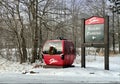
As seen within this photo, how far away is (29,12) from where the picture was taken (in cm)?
2548

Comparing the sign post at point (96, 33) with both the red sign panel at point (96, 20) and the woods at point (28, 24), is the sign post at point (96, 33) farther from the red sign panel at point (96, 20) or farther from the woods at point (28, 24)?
the woods at point (28, 24)

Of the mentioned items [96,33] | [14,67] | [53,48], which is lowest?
[14,67]

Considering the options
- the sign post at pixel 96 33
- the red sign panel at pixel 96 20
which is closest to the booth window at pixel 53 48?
the sign post at pixel 96 33

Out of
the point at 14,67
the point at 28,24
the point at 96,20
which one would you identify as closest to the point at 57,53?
the point at 96,20

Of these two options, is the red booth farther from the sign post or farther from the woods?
the woods

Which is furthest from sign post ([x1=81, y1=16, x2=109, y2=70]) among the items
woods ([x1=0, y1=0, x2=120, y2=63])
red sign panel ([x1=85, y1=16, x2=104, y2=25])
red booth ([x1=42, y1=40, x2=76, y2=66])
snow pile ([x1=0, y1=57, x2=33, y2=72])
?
woods ([x1=0, y1=0, x2=120, y2=63])

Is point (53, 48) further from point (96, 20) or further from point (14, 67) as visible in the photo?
point (14, 67)

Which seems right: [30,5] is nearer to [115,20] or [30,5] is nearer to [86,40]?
[86,40]

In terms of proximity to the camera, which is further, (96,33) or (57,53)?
(96,33)

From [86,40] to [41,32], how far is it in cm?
1070

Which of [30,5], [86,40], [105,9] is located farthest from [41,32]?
[105,9]

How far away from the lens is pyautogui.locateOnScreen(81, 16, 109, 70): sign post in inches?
667

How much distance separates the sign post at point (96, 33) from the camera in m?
16.9

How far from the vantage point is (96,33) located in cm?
1727
